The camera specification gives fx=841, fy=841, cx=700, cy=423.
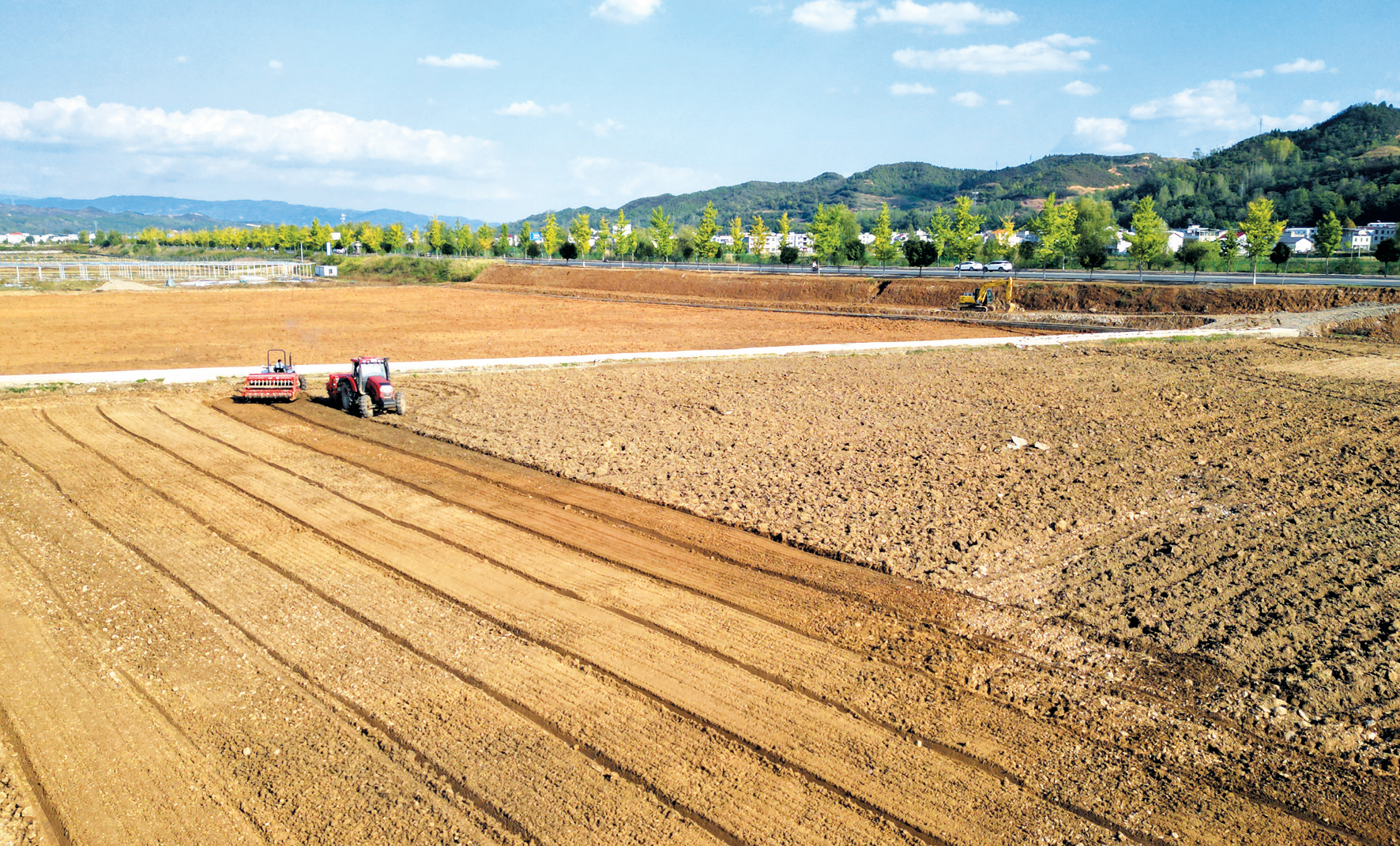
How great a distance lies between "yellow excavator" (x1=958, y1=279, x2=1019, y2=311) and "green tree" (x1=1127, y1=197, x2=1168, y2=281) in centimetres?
1212

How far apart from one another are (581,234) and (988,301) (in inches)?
2557

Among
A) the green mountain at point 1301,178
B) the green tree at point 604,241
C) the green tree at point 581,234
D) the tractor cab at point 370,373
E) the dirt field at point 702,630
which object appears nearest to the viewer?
the dirt field at point 702,630

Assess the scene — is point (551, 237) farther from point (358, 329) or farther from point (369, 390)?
point (369, 390)

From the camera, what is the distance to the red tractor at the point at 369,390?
19297 millimetres

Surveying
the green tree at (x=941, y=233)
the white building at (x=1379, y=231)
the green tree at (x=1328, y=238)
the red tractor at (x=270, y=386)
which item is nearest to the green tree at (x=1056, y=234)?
Answer: the green tree at (x=941, y=233)

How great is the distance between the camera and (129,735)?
7.07 m

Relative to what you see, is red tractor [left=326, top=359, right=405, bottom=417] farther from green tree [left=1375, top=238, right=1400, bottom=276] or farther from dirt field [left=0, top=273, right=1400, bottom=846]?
green tree [left=1375, top=238, right=1400, bottom=276]

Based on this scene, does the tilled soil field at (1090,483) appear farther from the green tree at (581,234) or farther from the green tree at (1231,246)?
the green tree at (581,234)

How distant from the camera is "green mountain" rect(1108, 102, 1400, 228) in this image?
12025cm

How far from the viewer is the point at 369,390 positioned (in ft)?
63.6

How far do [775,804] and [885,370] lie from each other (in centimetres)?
2098

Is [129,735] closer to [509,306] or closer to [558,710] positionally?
[558,710]

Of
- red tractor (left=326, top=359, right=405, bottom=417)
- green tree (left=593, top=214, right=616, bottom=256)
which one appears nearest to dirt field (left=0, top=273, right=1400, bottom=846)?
red tractor (left=326, top=359, right=405, bottom=417)

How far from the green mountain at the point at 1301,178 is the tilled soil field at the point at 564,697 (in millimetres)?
121431
